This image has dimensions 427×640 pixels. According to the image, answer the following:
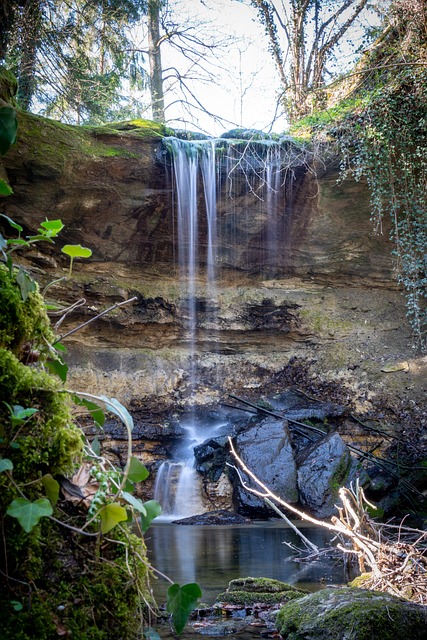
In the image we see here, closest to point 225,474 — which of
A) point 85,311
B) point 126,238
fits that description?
point 85,311

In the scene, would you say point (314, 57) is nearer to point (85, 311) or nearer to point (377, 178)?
point (377, 178)

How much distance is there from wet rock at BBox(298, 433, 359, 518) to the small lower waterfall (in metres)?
2.17

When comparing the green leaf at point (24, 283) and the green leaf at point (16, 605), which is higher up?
the green leaf at point (24, 283)

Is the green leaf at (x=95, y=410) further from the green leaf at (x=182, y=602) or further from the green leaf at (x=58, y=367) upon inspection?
the green leaf at (x=182, y=602)

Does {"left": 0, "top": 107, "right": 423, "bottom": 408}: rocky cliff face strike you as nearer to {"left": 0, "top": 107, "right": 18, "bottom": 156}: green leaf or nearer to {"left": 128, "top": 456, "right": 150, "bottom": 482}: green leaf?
{"left": 0, "top": 107, "right": 18, "bottom": 156}: green leaf

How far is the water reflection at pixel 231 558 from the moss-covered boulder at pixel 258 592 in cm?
11

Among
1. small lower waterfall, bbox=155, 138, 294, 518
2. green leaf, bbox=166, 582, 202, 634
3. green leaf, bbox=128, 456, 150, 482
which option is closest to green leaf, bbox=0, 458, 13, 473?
green leaf, bbox=128, 456, 150, 482

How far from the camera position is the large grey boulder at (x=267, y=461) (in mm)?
7648

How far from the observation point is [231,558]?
4551mm

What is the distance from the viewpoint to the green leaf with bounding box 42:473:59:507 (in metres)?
1.00

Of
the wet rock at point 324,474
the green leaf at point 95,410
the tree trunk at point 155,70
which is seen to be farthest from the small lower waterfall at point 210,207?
the green leaf at point 95,410

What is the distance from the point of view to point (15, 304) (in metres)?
1.17

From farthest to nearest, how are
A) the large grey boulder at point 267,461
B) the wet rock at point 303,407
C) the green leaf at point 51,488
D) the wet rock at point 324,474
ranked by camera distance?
the wet rock at point 303,407
the large grey boulder at point 267,461
the wet rock at point 324,474
the green leaf at point 51,488

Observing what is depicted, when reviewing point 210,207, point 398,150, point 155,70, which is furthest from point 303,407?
point 155,70
